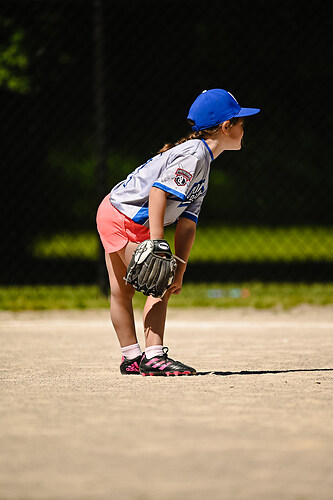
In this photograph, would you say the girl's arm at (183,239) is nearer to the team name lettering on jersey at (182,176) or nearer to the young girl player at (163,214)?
the young girl player at (163,214)

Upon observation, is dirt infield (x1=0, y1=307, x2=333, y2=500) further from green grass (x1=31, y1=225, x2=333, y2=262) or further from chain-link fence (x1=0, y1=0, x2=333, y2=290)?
green grass (x1=31, y1=225, x2=333, y2=262)

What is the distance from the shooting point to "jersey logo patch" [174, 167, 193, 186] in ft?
15.5

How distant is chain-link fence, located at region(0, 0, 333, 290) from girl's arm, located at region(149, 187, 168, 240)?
5.41 m

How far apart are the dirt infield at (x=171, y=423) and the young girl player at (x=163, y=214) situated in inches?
7.4

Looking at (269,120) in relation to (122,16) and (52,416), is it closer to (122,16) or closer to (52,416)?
(122,16)

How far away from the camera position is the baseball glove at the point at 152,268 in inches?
186

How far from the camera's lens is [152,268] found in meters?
4.73

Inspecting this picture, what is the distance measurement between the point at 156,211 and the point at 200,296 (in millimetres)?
4568

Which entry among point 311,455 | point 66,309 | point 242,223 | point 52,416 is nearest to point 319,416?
point 311,455

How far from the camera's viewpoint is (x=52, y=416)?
12.5ft

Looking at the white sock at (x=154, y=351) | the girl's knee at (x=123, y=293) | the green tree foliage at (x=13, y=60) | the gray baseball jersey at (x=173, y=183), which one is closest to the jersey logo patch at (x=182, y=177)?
the gray baseball jersey at (x=173, y=183)

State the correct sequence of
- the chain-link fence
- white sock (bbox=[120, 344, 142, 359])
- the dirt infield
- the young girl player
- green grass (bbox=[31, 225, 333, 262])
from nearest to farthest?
the dirt infield
the young girl player
white sock (bbox=[120, 344, 142, 359])
the chain-link fence
green grass (bbox=[31, 225, 333, 262])

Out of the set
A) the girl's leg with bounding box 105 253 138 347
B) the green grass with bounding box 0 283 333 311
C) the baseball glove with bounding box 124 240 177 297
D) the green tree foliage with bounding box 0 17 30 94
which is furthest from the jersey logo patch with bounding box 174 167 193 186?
the green tree foliage with bounding box 0 17 30 94

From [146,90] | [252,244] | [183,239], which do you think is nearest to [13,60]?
[146,90]
